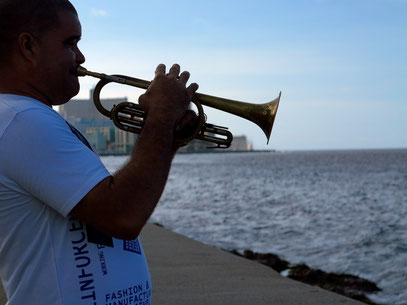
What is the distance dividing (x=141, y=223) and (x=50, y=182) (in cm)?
29

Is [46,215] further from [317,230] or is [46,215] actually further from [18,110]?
[317,230]

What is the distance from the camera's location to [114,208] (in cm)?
157

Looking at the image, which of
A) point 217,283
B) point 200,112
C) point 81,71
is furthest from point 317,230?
point 81,71

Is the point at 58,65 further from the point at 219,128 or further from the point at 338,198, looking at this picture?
the point at 338,198

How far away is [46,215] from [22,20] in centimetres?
61

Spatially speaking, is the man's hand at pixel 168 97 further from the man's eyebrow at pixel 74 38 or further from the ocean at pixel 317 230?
the ocean at pixel 317 230

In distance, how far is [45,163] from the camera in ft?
5.03

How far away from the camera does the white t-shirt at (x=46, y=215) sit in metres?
1.54

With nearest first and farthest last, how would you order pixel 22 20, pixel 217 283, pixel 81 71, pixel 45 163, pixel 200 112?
pixel 45 163
pixel 22 20
pixel 81 71
pixel 200 112
pixel 217 283

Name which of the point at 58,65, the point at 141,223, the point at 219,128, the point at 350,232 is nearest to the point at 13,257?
the point at 141,223

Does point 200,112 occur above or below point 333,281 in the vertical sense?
above

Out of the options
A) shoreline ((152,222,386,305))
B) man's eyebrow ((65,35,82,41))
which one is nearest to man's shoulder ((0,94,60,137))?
man's eyebrow ((65,35,82,41))

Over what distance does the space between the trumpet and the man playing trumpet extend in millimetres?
228

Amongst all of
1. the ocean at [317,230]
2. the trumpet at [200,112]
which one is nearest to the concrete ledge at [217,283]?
the ocean at [317,230]
